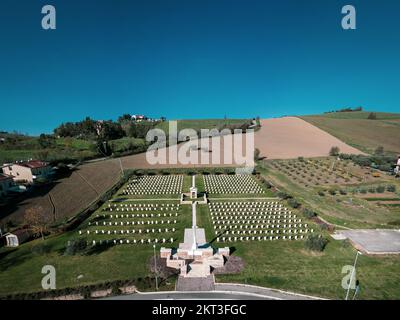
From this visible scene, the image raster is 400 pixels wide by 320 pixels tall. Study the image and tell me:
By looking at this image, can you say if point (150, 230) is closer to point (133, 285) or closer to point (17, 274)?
point (133, 285)

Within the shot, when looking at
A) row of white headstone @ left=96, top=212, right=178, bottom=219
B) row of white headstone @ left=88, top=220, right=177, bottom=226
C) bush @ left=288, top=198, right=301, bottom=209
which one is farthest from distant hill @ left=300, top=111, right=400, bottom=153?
row of white headstone @ left=88, top=220, right=177, bottom=226

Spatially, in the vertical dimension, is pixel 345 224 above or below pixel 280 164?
below

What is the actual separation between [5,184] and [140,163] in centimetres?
3180

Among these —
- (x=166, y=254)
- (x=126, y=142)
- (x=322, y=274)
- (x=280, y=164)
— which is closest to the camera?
(x=322, y=274)

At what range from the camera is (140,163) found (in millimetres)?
67625

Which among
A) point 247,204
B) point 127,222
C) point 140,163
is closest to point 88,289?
point 127,222

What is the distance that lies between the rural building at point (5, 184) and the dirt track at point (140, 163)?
5.37 meters

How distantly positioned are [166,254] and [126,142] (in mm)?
66985

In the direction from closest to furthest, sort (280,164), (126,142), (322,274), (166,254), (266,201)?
1. (322,274)
2. (166,254)
3. (266,201)
4. (280,164)
5. (126,142)

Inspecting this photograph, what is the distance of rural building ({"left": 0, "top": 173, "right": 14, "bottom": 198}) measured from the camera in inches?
1549

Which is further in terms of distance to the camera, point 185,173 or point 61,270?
point 185,173

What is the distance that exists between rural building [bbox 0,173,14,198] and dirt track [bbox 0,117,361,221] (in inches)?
211
